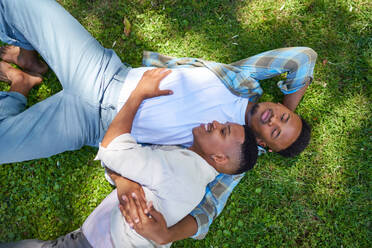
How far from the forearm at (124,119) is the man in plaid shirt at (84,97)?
295 millimetres

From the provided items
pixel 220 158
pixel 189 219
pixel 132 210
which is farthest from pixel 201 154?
pixel 132 210

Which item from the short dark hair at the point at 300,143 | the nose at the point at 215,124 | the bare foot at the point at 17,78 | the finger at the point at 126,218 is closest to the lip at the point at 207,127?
the nose at the point at 215,124

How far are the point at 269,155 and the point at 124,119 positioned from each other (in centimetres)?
231

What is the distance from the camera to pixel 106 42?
13.7 ft

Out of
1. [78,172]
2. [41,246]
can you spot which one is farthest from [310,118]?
[41,246]

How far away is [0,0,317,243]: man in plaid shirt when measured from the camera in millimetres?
3154

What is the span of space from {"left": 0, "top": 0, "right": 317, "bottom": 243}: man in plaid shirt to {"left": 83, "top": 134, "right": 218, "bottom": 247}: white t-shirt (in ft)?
0.73

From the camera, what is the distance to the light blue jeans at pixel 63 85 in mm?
3145

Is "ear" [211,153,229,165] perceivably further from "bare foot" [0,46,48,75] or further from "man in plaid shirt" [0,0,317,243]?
"bare foot" [0,46,48,75]

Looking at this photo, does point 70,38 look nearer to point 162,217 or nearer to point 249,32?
point 162,217

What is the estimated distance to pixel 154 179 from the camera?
2.75m

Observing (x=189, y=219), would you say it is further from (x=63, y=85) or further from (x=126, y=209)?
(x=63, y=85)

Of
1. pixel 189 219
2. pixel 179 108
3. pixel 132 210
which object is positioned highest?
pixel 179 108

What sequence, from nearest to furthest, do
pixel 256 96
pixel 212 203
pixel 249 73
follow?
pixel 212 203 → pixel 249 73 → pixel 256 96
